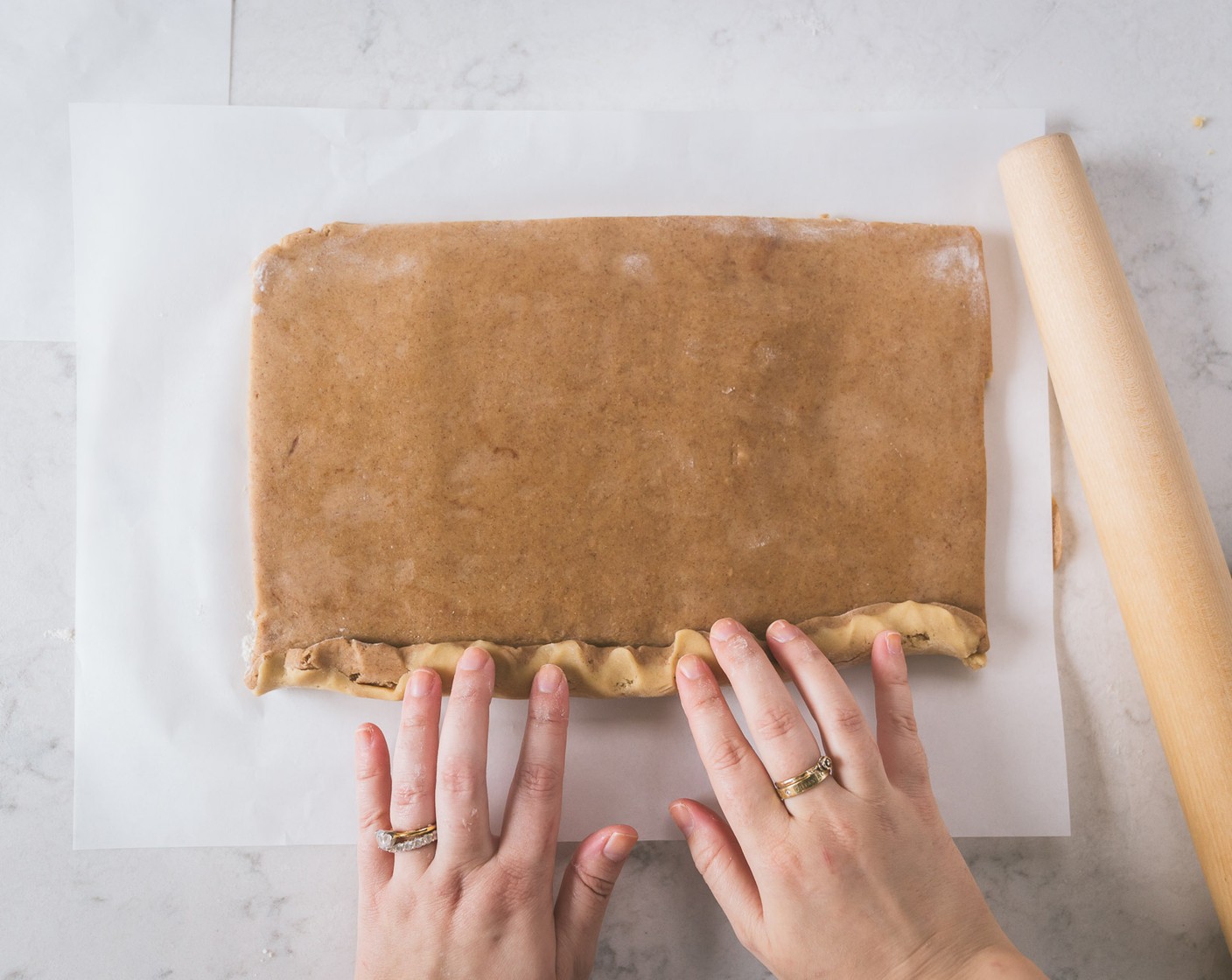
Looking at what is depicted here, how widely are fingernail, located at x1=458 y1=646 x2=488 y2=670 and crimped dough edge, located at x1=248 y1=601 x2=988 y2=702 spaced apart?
0.04m

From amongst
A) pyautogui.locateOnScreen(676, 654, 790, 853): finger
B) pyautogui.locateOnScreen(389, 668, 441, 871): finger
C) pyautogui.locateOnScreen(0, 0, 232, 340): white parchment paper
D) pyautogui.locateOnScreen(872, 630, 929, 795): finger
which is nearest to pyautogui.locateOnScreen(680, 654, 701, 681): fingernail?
pyautogui.locateOnScreen(676, 654, 790, 853): finger

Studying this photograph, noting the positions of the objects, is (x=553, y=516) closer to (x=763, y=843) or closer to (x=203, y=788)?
(x=763, y=843)

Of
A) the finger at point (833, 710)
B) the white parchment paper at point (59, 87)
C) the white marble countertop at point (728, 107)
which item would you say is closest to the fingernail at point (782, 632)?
the finger at point (833, 710)

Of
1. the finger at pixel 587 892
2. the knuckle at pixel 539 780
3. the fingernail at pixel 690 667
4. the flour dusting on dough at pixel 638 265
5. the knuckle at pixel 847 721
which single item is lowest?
the finger at pixel 587 892

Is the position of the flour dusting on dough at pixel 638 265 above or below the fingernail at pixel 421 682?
above

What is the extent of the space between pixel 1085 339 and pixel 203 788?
71.7 inches

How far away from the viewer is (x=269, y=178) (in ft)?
5.17

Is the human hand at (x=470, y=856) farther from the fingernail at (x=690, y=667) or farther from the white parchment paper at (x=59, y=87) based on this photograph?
the white parchment paper at (x=59, y=87)

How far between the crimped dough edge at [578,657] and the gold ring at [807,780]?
0.22 metres

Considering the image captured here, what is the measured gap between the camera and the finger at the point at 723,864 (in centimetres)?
131

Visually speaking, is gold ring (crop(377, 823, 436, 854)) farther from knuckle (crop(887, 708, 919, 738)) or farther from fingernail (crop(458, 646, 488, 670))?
knuckle (crop(887, 708, 919, 738))

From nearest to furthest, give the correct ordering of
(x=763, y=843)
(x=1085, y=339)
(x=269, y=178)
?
(x=763, y=843) → (x=1085, y=339) → (x=269, y=178)

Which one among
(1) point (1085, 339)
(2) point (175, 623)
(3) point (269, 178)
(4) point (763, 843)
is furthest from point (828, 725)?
(3) point (269, 178)

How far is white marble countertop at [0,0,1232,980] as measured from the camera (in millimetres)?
1521
